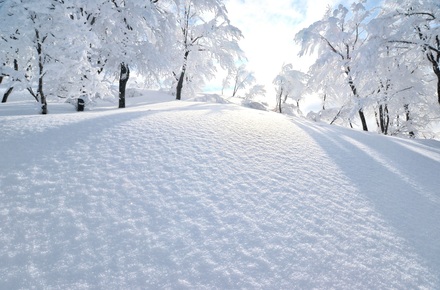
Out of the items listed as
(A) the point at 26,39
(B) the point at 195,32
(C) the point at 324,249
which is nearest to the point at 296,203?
(C) the point at 324,249

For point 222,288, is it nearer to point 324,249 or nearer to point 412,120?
point 324,249

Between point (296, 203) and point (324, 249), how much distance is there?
544 mm

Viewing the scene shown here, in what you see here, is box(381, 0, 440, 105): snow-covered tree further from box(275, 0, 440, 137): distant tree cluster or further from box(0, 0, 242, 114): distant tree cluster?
box(0, 0, 242, 114): distant tree cluster

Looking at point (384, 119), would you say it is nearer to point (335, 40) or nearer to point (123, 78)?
point (335, 40)

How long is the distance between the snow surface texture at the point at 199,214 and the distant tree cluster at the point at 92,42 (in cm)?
268

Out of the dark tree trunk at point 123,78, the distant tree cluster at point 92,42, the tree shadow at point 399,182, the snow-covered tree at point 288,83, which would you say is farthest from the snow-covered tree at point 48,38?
the snow-covered tree at point 288,83

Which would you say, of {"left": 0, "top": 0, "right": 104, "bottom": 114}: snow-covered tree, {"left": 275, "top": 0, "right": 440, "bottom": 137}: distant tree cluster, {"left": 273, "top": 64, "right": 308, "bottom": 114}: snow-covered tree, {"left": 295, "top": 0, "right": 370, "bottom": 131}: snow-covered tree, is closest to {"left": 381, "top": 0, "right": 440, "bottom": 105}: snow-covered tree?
{"left": 275, "top": 0, "right": 440, "bottom": 137}: distant tree cluster

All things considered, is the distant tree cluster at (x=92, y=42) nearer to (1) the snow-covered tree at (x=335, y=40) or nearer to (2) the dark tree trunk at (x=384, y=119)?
(1) the snow-covered tree at (x=335, y=40)

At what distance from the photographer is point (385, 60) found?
698cm

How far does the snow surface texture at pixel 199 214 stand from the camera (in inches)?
57.9

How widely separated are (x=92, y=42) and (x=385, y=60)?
851 centimetres

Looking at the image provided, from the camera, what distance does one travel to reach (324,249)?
173 cm

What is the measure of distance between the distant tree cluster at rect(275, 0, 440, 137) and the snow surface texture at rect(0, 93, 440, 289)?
4653 millimetres

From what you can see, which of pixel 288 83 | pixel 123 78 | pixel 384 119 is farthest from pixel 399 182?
pixel 288 83
